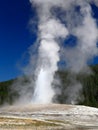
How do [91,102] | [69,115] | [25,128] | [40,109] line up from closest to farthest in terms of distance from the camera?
1. [25,128]
2. [69,115]
3. [40,109]
4. [91,102]

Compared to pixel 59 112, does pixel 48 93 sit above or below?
above

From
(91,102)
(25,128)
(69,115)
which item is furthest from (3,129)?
(91,102)

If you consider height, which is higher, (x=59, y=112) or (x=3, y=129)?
(x=59, y=112)

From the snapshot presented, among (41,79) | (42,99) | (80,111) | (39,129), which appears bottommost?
(39,129)

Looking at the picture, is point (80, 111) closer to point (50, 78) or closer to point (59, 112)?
point (59, 112)

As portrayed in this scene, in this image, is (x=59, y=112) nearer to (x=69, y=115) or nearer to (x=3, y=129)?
(x=69, y=115)

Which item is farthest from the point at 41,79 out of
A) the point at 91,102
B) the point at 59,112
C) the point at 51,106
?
the point at 91,102

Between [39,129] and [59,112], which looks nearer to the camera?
[39,129]

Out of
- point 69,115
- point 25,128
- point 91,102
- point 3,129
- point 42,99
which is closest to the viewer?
point 3,129

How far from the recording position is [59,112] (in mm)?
94250

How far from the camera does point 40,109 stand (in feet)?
323

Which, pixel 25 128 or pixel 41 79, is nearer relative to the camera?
pixel 25 128

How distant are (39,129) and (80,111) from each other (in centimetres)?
4077

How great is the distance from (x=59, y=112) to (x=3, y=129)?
42377mm
